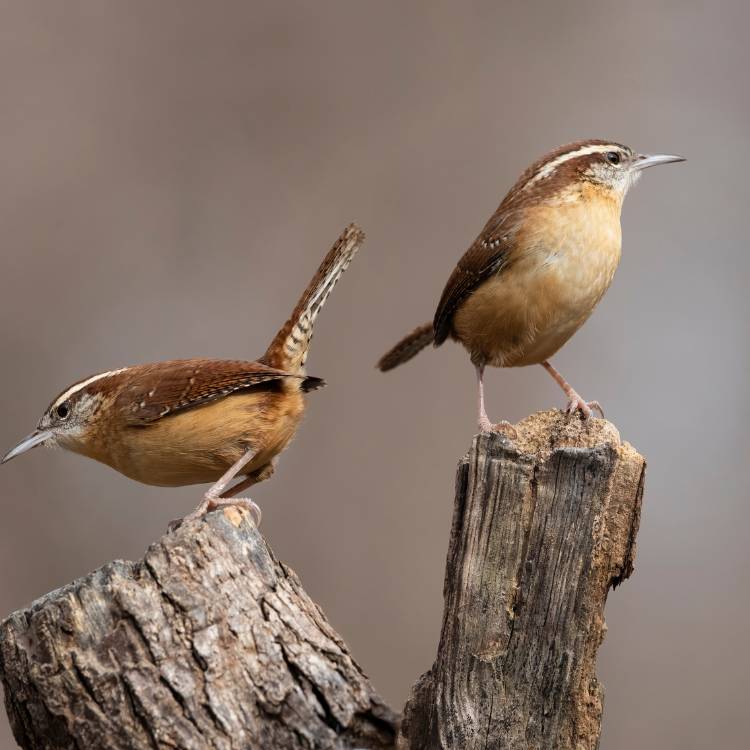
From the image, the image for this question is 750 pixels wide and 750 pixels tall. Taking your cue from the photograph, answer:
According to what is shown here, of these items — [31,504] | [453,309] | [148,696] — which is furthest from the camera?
[31,504]

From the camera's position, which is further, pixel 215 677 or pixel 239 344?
pixel 239 344

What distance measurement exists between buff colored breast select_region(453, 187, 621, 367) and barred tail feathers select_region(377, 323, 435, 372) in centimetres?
58

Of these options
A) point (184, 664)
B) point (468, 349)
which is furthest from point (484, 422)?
point (184, 664)

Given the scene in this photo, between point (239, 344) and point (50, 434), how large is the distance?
2595mm

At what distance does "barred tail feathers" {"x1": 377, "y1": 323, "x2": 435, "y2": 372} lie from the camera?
14.8ft

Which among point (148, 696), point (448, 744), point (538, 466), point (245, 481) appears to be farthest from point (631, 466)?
point (245, 481)

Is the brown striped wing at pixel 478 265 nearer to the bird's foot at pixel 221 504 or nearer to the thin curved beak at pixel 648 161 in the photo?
the thin curved beak at pixel 648 161

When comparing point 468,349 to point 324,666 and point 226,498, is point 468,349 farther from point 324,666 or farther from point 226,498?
point 324,666

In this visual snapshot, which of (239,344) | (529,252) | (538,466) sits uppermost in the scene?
(239,344)

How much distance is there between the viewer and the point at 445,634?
9.21ft

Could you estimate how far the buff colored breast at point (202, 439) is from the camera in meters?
3.85

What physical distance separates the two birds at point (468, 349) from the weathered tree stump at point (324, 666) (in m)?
0.89

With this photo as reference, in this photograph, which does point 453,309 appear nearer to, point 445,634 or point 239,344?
point 445,634

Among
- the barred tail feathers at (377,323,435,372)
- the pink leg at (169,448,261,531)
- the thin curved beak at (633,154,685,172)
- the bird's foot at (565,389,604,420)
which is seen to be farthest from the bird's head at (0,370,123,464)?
the thin curved beak at (633,154,685,172)
